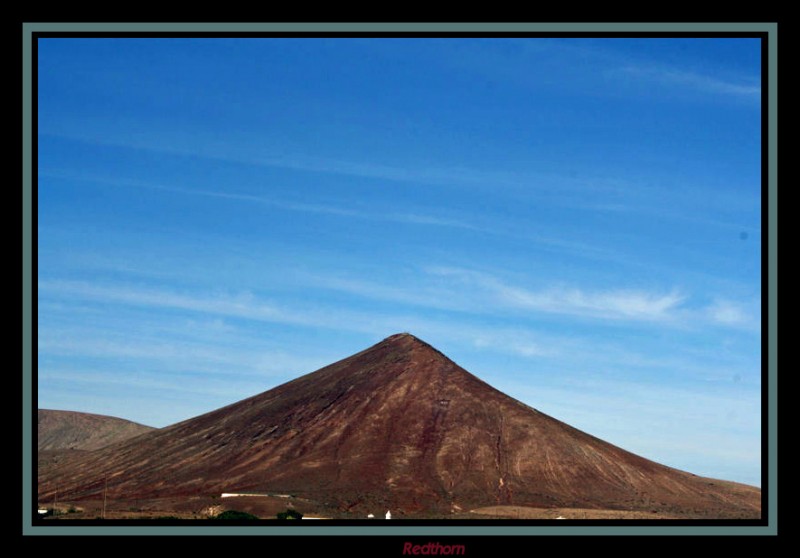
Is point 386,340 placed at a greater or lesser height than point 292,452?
greater
